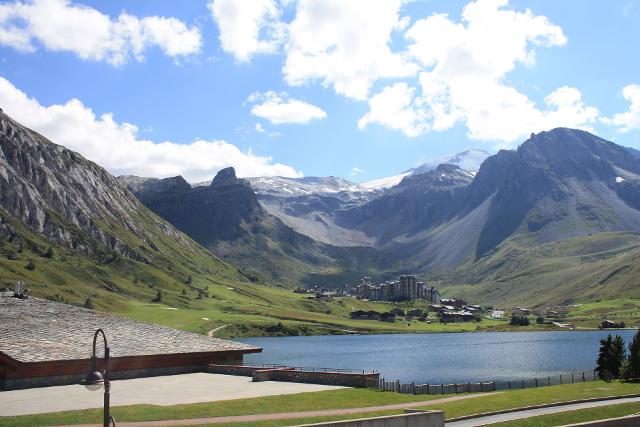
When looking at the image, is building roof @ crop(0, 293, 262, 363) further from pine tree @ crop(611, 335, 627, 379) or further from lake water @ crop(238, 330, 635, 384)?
lake water @ crop(238, 330, 635, 384)

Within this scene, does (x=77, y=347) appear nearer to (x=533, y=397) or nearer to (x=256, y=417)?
(x=256, y=417)

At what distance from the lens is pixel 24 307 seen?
70875mm

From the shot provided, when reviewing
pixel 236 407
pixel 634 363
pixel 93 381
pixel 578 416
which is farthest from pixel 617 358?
pixel 93 381

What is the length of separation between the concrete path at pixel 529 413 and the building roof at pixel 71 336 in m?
35.8

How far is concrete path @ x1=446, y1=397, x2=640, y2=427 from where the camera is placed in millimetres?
42406

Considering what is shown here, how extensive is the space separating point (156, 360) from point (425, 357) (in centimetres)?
10198

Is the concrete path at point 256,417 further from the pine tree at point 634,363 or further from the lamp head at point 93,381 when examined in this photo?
the pine tree at point 634,363

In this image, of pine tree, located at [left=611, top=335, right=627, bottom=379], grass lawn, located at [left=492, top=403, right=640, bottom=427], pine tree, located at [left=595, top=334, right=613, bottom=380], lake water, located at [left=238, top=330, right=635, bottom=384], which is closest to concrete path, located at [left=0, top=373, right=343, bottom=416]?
grass lawn, located at [left=492, top=403, right=640, bottom=427]

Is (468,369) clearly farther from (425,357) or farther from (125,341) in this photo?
(125,341)

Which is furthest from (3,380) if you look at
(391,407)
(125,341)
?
(391,407)

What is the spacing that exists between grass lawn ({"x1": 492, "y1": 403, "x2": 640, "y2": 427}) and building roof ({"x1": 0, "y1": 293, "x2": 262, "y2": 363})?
128 feet

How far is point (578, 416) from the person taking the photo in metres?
43.8

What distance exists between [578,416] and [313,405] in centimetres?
1806

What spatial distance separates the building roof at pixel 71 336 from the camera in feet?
199
